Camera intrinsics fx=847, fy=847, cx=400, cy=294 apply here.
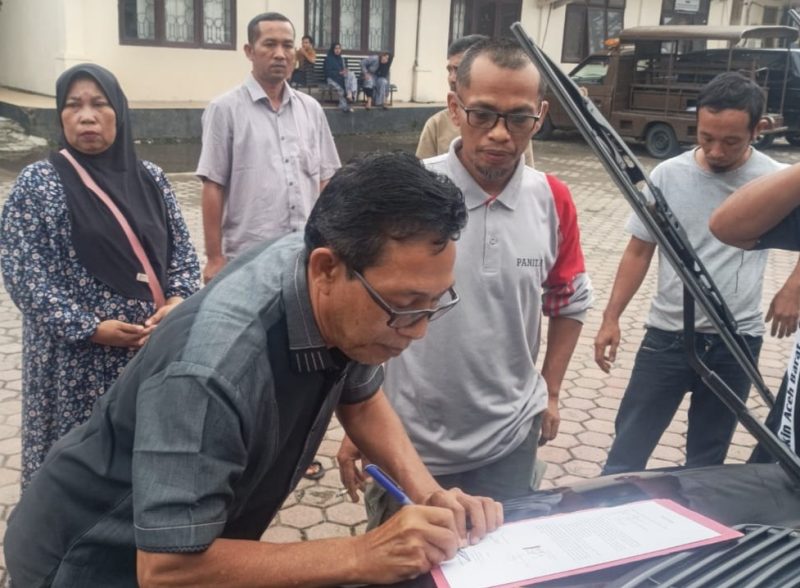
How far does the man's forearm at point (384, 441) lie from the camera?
67.1 inches

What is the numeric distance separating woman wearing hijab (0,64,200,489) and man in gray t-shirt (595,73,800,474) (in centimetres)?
164

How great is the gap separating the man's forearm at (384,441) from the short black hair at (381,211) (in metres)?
0.57

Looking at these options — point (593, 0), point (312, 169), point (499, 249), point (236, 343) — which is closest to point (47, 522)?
point (236, 343)

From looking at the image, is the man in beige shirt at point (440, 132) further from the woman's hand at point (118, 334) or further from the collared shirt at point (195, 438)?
the collared shirt at point (195, 438)

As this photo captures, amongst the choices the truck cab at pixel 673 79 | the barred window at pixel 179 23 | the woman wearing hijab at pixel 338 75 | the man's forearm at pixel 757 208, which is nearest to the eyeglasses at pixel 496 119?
the man's forearm at pixel 757 208

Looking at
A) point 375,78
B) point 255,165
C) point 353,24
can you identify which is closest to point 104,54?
point 375,78

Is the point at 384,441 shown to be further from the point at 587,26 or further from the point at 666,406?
the point at 587,26

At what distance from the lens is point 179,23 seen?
47.0 feet

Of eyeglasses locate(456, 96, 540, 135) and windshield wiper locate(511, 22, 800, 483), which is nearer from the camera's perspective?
windshield wiper locate(511, 22, 800, 483)

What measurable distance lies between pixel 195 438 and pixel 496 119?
4.00ft

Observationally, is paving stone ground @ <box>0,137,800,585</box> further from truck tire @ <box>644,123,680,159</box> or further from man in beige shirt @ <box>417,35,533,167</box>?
truck tire @ <box>644,123,680,159</box>

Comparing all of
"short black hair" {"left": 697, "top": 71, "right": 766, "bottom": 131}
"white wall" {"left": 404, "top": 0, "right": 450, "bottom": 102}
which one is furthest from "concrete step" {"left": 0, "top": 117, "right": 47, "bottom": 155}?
"short black hair" {"left": 697, "top": 71, "right": 766, "bottom": 131}

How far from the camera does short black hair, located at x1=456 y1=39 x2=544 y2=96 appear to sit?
6.88ft

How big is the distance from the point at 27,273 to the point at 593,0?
19.9 metres
